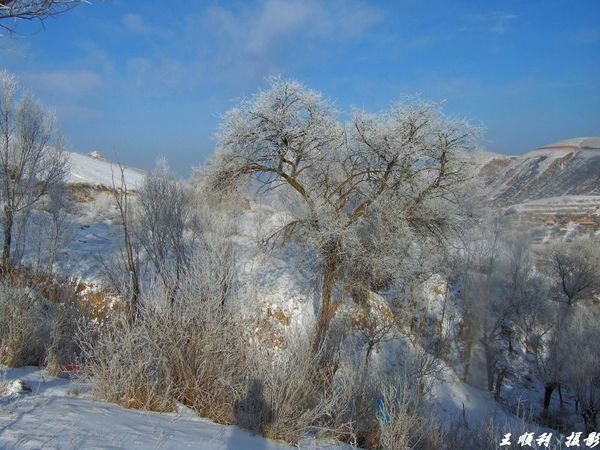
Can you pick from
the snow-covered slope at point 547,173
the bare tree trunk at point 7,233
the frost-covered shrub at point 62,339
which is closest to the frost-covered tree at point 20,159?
the bare tree trunk at point 7,233

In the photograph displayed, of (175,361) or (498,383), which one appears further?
(498,383)

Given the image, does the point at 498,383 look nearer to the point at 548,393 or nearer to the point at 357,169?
the point at 548,393

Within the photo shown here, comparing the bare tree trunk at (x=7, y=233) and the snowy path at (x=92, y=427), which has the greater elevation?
the bare tree trunk at (x=7, y=233)

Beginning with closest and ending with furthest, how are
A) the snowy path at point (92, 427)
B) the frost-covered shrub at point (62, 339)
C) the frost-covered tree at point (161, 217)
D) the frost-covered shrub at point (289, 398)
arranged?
the snowy path at point (92, 427)
the frost-covered shrub at point (289, 398)
the frost-covered shrub at point (62, 339)
the frost-covered tree at point (161, 217)

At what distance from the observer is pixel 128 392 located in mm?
5215

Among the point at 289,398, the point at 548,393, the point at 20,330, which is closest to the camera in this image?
the point at 289,398

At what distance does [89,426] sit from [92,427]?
0.04 m

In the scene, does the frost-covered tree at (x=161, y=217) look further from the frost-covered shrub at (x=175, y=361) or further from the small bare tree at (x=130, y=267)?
the frost-covered shrub at (x=175, y=361)

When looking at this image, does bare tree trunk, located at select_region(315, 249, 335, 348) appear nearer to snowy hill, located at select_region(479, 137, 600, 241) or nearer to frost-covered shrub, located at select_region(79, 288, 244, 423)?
frost-covered shrub, located at select_region(79, 288, 244, 423)

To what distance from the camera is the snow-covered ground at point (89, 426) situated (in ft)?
12.3

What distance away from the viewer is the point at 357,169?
14.7 metres

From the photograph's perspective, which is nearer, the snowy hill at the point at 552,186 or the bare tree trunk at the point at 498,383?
the bare tree trunk at the point at 498,383

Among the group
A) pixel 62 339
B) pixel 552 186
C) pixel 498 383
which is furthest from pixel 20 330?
pixel 552 186

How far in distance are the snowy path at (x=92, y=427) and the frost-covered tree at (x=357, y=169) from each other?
8102 millimetres
